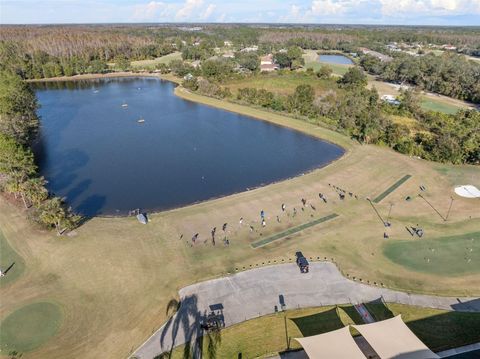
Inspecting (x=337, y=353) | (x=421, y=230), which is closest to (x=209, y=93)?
(x=421, y=230)

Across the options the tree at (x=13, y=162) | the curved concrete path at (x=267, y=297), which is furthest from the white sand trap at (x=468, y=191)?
the tree at (x=13, y=162)

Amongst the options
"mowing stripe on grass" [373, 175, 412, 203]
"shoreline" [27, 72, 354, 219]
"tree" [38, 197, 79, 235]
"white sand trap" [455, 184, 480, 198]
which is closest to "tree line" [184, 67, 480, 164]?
"shoreline" [27, 72, 354, 219]

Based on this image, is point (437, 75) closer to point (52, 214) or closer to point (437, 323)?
point (437, 323)

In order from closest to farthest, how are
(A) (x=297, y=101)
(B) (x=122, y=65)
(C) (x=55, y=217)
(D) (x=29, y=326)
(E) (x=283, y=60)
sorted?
(D) (x=29, y=326)
(C) (x=55, y=217)
(A) (x=297, y=101)
(B) (x=122, y=65)
(E) (x=283, y=60)

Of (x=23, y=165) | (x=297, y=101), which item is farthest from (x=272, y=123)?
(x=23, y=165)

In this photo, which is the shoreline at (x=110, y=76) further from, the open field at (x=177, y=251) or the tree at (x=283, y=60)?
the open field at (x=177, y=251)

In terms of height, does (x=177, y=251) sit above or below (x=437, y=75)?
below
